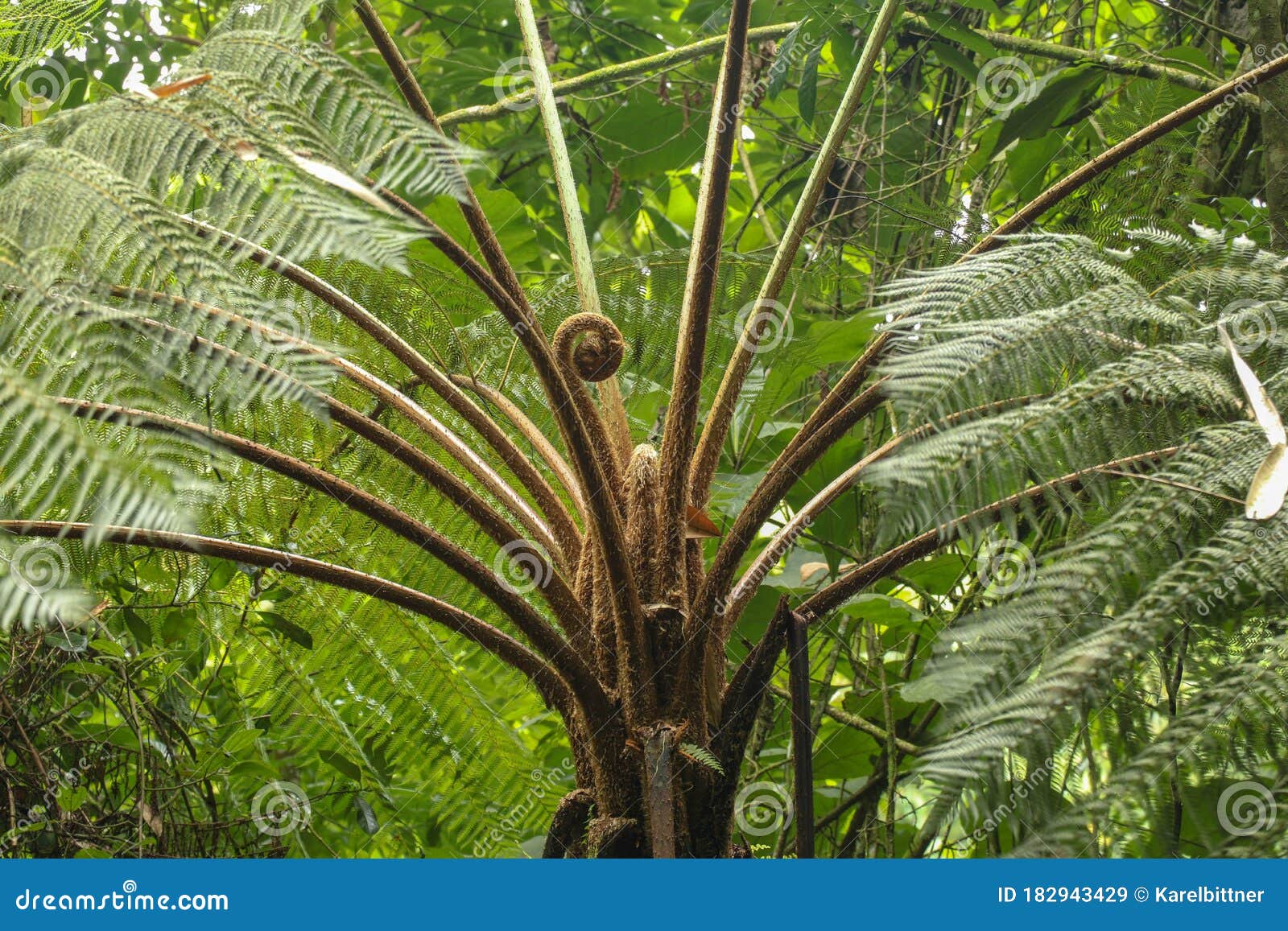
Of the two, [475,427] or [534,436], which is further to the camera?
[534,436]

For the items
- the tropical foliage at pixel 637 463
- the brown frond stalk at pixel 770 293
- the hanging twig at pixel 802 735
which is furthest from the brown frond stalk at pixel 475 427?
the hanging twig at pixel 802 735

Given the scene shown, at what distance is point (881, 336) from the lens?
1223 millimetres

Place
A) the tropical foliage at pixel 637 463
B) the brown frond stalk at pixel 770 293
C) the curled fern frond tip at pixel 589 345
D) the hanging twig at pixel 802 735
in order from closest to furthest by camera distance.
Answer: the tropical foliage at pixel 637 463 < the hanging twig at pixel 802 735 < the curled fern frond tip at pixel 589 345 < the brown frond stalk at pixel 770 293

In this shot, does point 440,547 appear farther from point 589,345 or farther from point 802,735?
point 802,735

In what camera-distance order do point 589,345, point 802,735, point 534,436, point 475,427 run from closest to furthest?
point 802,735, point 589,345, point 475,427, point 534,436

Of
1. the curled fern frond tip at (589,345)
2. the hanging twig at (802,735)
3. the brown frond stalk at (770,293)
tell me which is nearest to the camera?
the hanging twig at (802,735)

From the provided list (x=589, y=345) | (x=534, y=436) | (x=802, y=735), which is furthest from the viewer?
(x=534, y=436)

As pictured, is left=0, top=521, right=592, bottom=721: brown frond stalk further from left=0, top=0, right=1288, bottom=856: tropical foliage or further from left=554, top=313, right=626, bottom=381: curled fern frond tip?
left=554, top=313, right=626, bottom=381: curled fern frond tip

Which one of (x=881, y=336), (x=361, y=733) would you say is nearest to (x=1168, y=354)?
(x=881, y=336)

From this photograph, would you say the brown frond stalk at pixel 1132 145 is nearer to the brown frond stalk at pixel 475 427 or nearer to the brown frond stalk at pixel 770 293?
the brown frond stalk at pixel 770 293

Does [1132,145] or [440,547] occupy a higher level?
[1132,145]

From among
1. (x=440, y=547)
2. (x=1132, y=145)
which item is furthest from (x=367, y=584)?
(x=1132, y=145)

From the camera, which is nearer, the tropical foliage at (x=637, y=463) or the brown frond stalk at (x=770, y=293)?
the tropical foliage at (x=637, y=463)

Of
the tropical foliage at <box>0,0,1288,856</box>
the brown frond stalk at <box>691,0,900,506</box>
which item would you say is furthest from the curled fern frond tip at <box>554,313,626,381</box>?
the brown frond stalk at <box>691,0,900,506</box>
